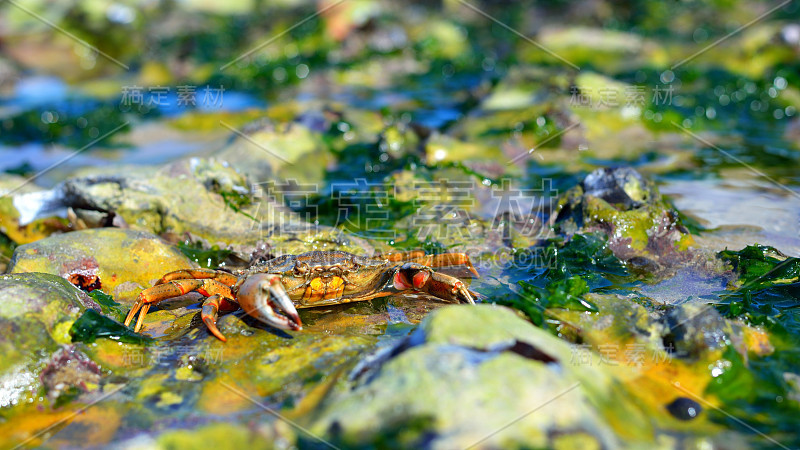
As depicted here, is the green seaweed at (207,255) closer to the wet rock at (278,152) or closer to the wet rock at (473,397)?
the wet rock at (278,152)

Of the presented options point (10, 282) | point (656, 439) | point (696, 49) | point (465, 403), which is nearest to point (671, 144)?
point (696, 49)

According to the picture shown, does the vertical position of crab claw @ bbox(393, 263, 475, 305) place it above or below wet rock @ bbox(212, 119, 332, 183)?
below

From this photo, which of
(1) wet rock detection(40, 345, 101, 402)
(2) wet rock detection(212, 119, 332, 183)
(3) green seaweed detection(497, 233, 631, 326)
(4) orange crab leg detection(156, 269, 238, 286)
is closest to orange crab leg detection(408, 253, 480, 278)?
(3) green seaweed detection(497, 233, 631, 326)

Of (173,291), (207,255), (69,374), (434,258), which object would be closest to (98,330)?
(69,374)

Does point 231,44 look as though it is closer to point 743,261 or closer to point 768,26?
point 768,26

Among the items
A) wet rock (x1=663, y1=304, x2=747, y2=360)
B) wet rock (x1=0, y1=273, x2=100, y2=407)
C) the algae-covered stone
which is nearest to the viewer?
wet rock (x1=0, y1=273, x2=100, y2=407)

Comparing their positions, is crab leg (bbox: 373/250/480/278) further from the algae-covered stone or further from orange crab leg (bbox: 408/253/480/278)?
the algae-covered stone

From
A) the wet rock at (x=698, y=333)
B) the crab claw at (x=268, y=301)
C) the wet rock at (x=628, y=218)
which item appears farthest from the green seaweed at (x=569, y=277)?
the crab claw at (x=268, y=301)
